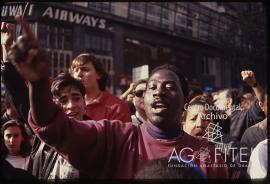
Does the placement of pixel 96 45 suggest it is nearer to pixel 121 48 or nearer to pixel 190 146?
pixel 121 48

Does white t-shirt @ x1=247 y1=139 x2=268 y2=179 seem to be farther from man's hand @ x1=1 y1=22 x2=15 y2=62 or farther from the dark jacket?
man's hand @ x1=1 y1=22 x2=15 y2=62

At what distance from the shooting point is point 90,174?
169 cm

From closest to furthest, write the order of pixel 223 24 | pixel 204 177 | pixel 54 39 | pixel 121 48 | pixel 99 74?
1. pixel 204 177
2. pixel 99 74
3. pixel 223 24
4. pixel 54 39
5. pixel 121 48

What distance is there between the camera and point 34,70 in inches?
52.0

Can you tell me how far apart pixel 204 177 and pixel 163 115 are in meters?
0.29

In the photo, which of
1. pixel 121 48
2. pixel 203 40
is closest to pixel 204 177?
pixel 203 40

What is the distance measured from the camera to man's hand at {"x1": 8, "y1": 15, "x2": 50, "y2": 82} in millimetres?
1277

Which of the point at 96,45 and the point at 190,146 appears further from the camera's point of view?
the point at 96,45

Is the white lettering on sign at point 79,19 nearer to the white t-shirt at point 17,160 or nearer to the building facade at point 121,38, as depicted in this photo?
the building facade at point 121,38

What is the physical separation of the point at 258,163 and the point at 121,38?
7113 millimetres

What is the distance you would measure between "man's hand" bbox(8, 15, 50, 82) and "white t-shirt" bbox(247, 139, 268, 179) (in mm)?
1018

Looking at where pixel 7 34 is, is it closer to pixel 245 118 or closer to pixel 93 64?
pixel 93 64

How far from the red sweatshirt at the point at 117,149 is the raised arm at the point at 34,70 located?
0.44ft

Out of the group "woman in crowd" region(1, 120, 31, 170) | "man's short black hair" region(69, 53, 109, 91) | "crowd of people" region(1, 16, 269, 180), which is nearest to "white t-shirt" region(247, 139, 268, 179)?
"crowd of people" region(1, 16, 269, 180)
